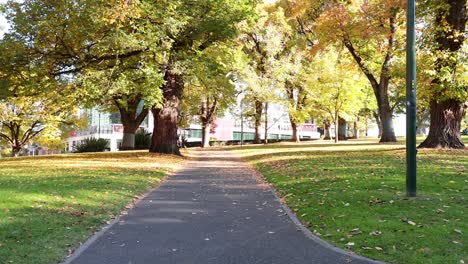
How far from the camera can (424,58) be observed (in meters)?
18.5

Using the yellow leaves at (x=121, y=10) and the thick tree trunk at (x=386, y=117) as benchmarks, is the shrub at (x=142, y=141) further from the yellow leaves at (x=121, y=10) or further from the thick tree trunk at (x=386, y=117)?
the yellow leaves at (x=121, y=10)

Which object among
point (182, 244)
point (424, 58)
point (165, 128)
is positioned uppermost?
point (424, 58)

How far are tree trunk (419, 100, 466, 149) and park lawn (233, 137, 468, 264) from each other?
5.72 meters

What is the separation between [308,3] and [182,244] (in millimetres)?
29450

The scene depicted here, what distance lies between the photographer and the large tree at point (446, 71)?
59.5 feet

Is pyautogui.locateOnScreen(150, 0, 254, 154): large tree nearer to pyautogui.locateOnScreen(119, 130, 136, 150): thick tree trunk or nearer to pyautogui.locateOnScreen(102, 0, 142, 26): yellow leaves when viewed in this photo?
pyautogui.locateOnScreen(102, 0, 142, 26): yellow leaves

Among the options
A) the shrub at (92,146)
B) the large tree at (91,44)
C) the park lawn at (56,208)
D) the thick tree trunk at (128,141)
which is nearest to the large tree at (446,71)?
the large tree at (91,44)

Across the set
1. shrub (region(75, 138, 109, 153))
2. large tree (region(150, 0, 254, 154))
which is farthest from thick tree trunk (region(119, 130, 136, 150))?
large tree (region(150, 0, 254, 154))

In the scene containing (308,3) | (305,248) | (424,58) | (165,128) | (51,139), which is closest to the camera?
(305,248)

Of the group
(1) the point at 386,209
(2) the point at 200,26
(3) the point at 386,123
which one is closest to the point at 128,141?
(2) the point at 200,26

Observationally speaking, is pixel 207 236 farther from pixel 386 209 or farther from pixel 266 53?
pixel 266 53

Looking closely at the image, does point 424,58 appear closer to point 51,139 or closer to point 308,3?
point 308,3

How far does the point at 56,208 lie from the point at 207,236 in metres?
3.53

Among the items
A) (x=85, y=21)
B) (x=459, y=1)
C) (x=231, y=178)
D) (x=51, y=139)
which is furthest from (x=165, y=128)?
(x=51, y=139)
